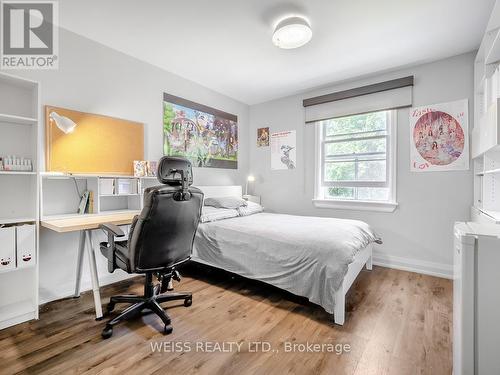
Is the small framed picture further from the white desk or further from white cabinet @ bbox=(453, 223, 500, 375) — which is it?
white cabinet @ bbox=(453, 223, 500, 375)

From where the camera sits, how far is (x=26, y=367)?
4.79 feet

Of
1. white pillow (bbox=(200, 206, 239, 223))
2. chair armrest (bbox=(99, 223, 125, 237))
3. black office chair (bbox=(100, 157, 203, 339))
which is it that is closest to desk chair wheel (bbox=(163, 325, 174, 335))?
black office chair (bbox=(100, 157, 203, 339))

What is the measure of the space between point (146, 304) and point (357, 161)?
10.6 feet

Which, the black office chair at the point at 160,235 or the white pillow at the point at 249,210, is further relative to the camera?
the white pillow at the point at 249,210

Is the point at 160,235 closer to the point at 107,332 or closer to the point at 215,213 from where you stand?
the point at 107,332

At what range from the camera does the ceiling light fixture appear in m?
2.17

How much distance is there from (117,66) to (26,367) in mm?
2834

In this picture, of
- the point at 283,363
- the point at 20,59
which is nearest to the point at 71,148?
the point at 20,59

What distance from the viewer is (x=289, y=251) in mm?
2195

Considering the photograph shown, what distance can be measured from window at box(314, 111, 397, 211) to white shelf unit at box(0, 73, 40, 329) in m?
3.45

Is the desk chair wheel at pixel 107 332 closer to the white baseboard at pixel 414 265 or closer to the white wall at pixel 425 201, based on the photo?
the white wall at pixel 425 201

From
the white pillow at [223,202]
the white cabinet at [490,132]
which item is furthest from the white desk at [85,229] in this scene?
the white cabinet at [490,132]

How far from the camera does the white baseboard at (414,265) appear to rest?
2.86 metres

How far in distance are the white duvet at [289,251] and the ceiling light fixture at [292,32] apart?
189 cm
